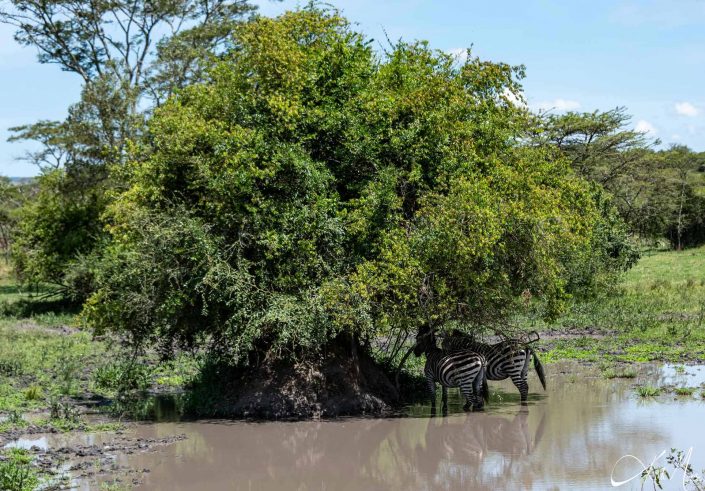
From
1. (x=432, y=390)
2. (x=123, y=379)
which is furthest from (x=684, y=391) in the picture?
(x=123, y=379)

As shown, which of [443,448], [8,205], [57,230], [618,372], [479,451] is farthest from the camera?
[8,205]

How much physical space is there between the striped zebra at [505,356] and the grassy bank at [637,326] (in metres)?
4.99

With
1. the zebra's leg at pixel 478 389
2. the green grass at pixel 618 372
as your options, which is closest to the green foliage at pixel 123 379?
the zebra's leg at pixel 478 389

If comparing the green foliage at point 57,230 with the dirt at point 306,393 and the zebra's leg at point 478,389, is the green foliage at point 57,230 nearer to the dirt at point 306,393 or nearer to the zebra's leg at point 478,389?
the dirt at point 306,393

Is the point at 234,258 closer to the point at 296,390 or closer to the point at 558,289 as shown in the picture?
the point at 296,390

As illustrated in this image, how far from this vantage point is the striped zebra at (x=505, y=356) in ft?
53.8

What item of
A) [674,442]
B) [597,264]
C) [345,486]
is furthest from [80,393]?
[597,264]

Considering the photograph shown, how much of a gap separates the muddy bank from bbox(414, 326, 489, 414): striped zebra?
1.04 metres

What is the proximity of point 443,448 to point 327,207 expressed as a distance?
4578 millimetres

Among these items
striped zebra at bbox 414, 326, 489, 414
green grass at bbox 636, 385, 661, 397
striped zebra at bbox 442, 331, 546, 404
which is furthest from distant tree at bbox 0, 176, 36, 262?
green grass at bbox 636, 385, 661, 397

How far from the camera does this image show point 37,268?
112 ft

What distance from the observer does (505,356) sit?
1645 cm

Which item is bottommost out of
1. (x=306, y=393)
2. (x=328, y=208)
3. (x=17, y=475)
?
(x=17, y=475)

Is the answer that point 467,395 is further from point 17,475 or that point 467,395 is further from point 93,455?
point 17,475
